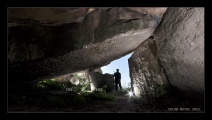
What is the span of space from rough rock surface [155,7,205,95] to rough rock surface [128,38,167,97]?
1.74 feet

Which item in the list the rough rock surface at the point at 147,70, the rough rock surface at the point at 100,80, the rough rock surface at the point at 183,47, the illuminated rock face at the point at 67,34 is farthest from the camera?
the rough rock surface at the point at 100,80

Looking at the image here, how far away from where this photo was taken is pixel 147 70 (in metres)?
8.41

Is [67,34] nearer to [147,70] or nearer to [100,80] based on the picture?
[147,70]

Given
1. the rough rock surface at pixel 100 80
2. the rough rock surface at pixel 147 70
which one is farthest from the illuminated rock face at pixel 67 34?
the rough rock surface at pixel 100 80

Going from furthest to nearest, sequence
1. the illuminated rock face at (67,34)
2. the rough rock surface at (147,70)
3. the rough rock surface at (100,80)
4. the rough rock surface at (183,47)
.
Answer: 1. the rough rock surface at (100,80)
2. the rough rock surface at (147,70)
3. the illuminated rock face at (67,34)
4. the rough rock surface at (183,47)

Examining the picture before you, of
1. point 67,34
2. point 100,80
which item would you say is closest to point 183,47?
point 67,34

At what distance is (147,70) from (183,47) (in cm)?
296

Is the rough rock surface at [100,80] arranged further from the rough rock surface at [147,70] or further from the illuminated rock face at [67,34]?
the illuminated rock face at [67,34]

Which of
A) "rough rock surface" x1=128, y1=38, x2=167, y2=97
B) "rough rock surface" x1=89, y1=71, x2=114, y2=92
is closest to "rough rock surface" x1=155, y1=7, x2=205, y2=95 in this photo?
"rough rock surface" x1=128, y1=38, x2=167, y2=97

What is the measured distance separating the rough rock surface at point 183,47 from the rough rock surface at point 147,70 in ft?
1.74

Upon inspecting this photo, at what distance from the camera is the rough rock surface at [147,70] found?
26.4 feet
